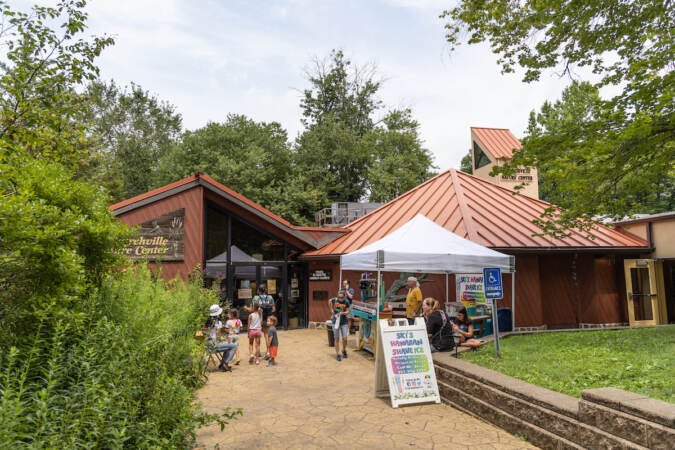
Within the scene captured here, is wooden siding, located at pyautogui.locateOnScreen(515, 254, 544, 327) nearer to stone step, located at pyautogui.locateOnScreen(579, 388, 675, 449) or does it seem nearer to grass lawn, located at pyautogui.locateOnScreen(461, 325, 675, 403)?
grass lawn, located at pyautogui.locateOnScreen(461, 325, 675, 403)

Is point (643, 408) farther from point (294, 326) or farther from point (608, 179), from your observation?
point (294, 326)

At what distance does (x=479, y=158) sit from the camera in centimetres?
2228

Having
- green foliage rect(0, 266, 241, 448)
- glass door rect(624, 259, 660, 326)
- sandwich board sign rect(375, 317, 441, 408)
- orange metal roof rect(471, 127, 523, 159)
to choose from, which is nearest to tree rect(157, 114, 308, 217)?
orange metal roof rect(471, 127, 523, 159)

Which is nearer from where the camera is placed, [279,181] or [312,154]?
[279,181]

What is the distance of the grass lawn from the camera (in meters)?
5.26

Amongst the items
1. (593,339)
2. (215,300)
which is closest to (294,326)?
(215,300)

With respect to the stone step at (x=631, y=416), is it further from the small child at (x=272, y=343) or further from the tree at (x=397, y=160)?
the tree at (x=397, y=160)

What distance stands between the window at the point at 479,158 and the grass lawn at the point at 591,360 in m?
13.4

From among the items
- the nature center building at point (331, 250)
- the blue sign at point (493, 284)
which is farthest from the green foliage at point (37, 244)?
the nature center building at point (331, 250)

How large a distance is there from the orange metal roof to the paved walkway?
1548 cm

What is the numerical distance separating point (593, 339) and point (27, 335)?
30.8ft

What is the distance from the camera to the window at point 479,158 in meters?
21.6

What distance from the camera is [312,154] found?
120 ft

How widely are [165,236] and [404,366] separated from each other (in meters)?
10.0
